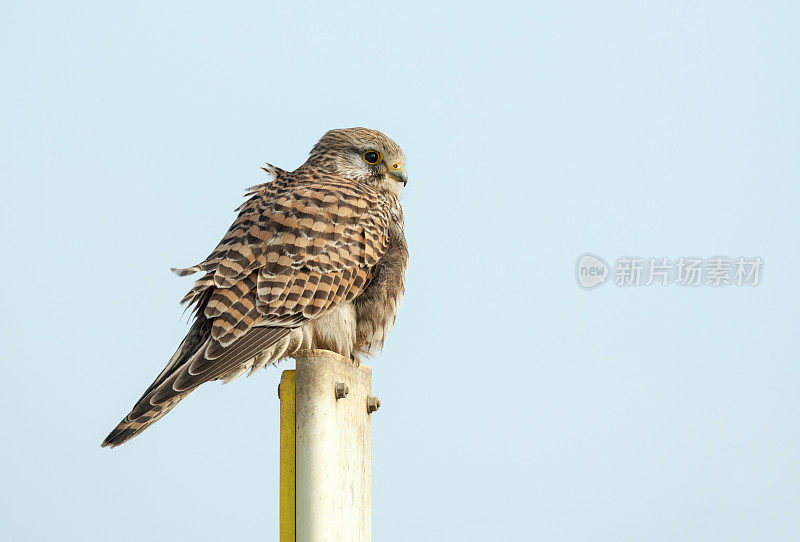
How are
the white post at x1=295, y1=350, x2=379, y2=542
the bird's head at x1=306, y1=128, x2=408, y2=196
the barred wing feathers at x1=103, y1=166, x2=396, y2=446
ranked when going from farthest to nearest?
the bird's head at x1=306, y1=128, x2=408, y2=196 → the barred wing feathers at x1=103, y1=166, x2=396, y2=446 → the white post at x1=295, y1=350, x2=379, y2=542

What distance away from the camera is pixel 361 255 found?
4266 millimetres

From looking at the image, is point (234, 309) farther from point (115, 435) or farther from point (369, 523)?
point (369, 523)

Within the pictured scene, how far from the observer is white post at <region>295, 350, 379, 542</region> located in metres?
2.98

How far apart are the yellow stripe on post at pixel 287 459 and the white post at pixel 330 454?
2 cm

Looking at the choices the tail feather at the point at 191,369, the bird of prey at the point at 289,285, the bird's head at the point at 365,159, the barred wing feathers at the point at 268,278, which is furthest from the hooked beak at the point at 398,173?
the tail feather at the point at 191,369

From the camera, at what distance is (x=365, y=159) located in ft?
17.4

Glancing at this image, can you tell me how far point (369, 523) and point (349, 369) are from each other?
547mm

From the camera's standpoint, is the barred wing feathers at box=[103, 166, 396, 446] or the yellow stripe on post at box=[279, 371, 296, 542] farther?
the barred wing feathers at box=[103, 166, 396, 446]

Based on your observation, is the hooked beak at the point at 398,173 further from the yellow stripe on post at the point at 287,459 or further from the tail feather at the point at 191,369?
the yellow stripe on post at the point at 287,459

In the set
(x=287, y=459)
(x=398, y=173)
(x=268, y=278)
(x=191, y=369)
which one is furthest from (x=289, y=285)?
(x=398, y=173)

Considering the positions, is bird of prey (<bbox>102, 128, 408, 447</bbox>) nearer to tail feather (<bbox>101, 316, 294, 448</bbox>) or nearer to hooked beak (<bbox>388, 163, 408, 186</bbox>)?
tail feather (<bbox>101, 316, 294, 448</bbox>)

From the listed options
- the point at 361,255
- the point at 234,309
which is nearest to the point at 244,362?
the point at 234,309

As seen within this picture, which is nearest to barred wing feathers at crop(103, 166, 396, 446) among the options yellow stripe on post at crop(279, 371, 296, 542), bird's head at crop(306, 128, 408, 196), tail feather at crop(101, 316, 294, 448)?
tail feather at crop(101, 316, 294, 448)

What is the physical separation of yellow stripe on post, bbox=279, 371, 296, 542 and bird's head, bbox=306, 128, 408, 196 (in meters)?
2.30
